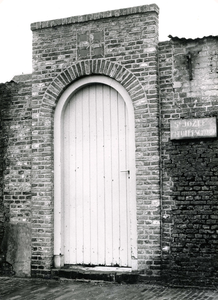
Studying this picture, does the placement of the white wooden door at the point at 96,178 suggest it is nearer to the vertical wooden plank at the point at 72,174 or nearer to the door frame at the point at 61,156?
the vertical wooden plank at the point at 72,174

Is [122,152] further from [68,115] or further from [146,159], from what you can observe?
[68,115]

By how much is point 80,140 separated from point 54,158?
0.58 meters

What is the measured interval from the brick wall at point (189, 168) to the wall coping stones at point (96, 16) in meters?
0.71

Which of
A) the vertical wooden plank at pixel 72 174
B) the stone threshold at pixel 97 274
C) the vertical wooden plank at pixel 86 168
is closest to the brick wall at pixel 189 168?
the stone threshold at pixel 97 274

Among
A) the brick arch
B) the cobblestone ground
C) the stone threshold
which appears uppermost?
the brick arch

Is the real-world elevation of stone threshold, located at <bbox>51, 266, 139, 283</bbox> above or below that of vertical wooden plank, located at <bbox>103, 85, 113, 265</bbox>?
below

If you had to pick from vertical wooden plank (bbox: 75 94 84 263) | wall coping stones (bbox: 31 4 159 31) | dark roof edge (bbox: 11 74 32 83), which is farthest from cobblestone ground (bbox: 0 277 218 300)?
wall coping stones (bbox: 31 4 159 31)

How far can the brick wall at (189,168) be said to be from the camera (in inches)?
266

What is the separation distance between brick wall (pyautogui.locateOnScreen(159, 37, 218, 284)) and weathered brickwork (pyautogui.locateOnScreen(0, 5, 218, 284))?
0.6 inches

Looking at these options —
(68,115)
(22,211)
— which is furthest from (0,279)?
(68,115)

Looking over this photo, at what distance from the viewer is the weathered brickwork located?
22.5 ft

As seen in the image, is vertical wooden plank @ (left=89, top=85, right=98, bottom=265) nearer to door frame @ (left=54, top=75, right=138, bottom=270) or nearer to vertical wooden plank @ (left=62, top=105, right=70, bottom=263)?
door frame @ (left=54, top=75, right=138, bottom=270)

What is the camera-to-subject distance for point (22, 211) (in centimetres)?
802

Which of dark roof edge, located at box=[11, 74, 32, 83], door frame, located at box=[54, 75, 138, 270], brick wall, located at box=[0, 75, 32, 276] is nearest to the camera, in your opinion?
door frame, located at box=[54, 75, 138, 270]
